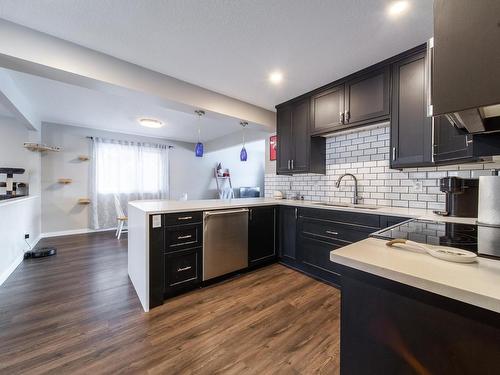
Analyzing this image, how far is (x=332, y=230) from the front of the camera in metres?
2.22

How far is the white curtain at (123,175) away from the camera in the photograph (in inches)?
189

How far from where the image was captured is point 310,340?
1.49 m

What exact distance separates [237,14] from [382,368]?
206cm

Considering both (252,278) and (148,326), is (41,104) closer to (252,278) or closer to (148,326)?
(148,326)

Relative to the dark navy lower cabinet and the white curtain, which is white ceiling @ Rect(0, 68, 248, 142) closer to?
the white curtain

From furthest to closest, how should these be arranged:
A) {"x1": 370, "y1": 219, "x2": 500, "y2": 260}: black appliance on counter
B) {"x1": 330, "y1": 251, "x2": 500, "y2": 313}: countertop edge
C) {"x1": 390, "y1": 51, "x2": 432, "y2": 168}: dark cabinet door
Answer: {"x1": 390, "y1": 51, "x2": 432, "y2": 168}: dark cabinet door < {"x1": 370, "y1": 219, "x2": 500, "y2": 260}: black appliance on counter < {"x1": 330, "y1": 251, "x2": 500, "y2": 313}: countertop edge

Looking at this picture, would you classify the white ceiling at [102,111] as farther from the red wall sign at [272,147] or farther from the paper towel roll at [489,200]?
the paper towel roll at [489,200]

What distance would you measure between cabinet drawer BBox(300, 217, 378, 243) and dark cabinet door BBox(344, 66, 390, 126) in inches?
43.8

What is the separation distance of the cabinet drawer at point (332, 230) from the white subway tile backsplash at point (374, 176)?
64 cm

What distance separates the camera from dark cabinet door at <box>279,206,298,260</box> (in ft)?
8.71

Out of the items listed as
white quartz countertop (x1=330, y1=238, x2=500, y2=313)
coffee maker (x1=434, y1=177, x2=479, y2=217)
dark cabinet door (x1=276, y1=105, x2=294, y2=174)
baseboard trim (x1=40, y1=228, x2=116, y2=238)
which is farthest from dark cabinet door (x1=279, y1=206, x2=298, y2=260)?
baseboard trim (x1=40, y1=228, x2=116, y2=238)

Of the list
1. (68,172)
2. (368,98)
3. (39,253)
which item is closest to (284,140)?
(368,98)

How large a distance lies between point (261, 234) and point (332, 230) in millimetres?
883

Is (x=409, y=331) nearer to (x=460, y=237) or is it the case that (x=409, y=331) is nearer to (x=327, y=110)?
(x=460, y=237)
